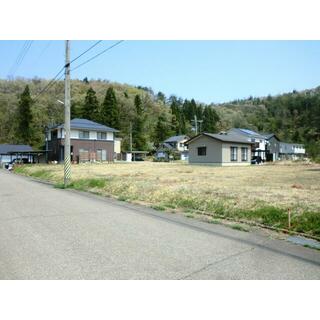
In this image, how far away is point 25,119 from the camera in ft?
222

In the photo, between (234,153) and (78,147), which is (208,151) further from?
(78,147)

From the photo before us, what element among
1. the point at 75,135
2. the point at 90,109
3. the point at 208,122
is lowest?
the point at 75,135

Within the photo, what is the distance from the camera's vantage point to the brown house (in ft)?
155

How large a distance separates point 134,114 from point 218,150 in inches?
1586

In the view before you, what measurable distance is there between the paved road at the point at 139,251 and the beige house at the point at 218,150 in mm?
28619

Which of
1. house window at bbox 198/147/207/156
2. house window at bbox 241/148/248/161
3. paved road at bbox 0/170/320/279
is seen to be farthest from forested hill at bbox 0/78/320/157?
paved road at bbox 0/170/320/279

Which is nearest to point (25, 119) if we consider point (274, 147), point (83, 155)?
point (83, 155)

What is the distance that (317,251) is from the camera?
536cm

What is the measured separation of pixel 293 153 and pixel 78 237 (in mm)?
85983

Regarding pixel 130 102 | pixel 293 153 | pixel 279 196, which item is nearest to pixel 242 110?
pixel 293 153

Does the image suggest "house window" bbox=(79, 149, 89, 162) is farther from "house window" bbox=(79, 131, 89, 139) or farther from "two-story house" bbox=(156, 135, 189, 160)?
"two-story house" bbox=(156, 135, 189, 160)

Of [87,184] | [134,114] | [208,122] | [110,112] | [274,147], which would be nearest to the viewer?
[87,184]

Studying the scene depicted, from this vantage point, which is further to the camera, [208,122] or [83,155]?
[208,122]

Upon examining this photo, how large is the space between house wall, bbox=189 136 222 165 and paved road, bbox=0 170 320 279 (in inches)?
1125
